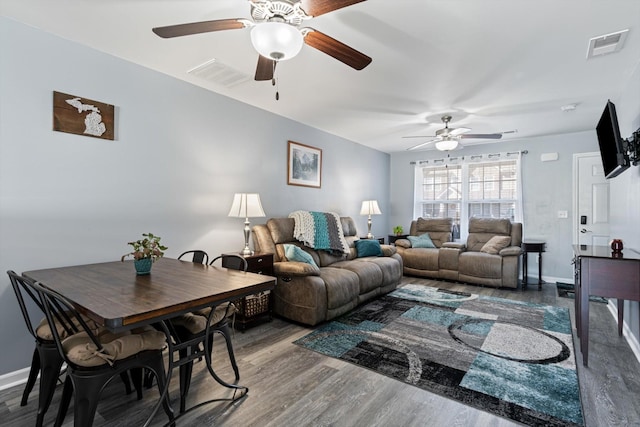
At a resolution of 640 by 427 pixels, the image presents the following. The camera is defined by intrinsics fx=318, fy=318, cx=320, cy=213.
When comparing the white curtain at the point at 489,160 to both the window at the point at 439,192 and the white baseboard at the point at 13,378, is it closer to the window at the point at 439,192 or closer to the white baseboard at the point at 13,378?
the window at the point at 439,192

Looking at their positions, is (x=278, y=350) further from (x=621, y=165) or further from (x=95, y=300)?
(x=621, y=165)

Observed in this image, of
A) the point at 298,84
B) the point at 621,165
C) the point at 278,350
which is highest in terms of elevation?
the point at 298,84

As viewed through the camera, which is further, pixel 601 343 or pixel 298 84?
pixel 298 84

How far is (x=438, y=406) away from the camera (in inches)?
76.5

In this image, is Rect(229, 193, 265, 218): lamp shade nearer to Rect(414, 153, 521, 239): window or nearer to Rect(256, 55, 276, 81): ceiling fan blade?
Rect(256, 55, 276, 81): ceiling fan blade

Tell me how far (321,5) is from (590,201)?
541cm

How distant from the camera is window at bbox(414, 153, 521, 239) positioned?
5.73m

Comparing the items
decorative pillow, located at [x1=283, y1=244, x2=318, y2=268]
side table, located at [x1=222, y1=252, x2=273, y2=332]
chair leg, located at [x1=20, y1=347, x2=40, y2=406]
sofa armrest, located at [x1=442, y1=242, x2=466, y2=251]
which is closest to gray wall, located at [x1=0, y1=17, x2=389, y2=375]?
chair leg, located at [x1=20, y1=347, x2=40, y2=406]

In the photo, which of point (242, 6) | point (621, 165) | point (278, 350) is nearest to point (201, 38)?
point (242, 6)

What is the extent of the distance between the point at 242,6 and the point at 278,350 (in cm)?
260

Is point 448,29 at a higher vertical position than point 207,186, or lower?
higher

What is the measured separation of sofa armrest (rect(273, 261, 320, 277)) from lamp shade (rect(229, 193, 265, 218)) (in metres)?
0.59

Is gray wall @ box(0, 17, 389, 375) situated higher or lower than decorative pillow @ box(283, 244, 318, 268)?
higher

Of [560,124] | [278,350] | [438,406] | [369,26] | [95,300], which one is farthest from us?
[560,124]
